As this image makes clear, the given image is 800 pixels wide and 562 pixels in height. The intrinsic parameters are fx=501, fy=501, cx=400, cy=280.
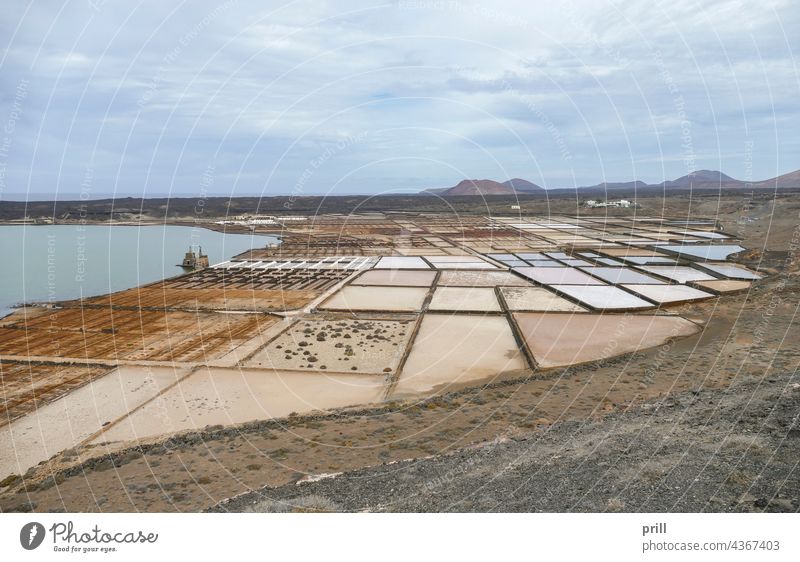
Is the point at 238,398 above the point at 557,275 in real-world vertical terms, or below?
below

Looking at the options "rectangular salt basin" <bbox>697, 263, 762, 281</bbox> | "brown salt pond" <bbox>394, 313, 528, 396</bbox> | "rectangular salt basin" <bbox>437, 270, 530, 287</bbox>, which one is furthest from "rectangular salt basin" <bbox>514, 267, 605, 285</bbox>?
"brown salt pond" <bbox>394, 313, 528, 396</bbox>

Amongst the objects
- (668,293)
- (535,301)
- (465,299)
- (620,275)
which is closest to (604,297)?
(668,293)

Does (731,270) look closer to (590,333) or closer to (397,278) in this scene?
(590,333)

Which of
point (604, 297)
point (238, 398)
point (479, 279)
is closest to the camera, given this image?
point (238, 398)

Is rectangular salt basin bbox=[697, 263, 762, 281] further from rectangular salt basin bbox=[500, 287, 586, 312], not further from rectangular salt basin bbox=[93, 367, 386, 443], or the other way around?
rectangular salt basin bbox=[93, 367, 386, 443]

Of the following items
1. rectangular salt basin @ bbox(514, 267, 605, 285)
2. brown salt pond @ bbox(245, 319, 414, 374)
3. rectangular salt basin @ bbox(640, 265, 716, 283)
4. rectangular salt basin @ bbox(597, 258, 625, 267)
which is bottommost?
brown salt pond @ bbox(245, 319, 414, 374)

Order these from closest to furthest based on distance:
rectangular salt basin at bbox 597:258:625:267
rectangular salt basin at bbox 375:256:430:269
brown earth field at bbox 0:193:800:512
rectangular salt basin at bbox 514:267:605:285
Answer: brown earth field at bbox 0:193:800:512 < rectangular salt basin at bbox 514:267:605:285 < rectangular salt basin at bbox 597:258:625:267 < rectangular salt basin at bbox 375:256:430:269
